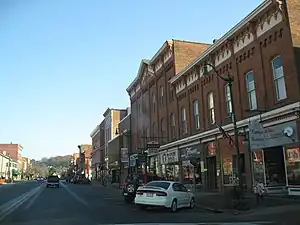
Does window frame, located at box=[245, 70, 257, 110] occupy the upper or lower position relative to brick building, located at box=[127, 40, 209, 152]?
lower

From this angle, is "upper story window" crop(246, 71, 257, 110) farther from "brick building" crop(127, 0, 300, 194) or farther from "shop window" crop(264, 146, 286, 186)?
"shop window" crop(264, 146, 286, 186)

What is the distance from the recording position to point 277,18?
73.3 feet

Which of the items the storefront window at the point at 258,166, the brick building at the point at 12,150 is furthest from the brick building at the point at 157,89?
the brick building at the point at 12,150

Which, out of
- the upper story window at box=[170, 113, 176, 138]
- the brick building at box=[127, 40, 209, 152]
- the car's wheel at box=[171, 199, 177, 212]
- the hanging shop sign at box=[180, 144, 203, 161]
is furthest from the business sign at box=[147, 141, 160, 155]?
the car's wheel at box=[171, 199, 177, 212]

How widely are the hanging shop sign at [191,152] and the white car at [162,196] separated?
42.3 ft

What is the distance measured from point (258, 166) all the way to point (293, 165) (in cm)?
314

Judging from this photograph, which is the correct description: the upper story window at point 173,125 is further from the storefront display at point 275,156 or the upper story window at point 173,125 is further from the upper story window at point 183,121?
the storefront display at point 275,156

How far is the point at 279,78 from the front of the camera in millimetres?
22234

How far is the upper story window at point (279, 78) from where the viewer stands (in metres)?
21.9

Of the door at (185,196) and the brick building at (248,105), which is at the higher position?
the brick building at (248,105)

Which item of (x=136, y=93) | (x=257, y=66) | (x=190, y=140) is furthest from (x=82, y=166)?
(x=257, y=66)

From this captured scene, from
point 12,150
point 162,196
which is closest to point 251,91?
point 162,196

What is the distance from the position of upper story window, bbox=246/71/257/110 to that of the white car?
8082 mm

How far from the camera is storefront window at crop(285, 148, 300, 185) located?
2062cm
